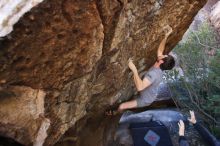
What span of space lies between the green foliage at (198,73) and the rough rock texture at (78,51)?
4731 mm

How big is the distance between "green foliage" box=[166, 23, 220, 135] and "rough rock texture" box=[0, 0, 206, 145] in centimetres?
473

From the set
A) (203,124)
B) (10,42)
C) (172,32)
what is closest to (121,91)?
(172,32)

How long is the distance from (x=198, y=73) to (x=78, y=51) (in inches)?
296

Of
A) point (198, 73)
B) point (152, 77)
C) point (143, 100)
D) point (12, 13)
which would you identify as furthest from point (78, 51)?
point (198, 73)

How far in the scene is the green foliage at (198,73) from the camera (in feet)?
35.7

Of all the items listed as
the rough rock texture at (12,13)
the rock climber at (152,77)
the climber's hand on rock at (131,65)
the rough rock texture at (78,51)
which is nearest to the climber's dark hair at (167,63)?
the rock climber at (152,77)

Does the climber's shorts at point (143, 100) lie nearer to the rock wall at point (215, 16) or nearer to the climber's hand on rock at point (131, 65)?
the climber's hand on rock at point (131, 65)

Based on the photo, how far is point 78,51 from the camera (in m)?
4.55

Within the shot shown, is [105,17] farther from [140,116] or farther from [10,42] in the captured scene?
[140,116]

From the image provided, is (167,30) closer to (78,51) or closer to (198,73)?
(78,51)

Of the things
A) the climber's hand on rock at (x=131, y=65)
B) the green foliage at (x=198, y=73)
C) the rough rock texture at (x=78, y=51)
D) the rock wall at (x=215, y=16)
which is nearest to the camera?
the rough rock texture at (x=78, y=51)

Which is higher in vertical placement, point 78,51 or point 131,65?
point 78,51

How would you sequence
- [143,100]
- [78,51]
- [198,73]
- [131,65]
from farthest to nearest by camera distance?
[198,73], [143,100], [131,65], [78,51]

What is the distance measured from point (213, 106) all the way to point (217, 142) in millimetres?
1254
